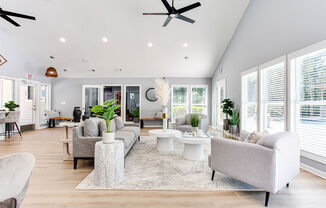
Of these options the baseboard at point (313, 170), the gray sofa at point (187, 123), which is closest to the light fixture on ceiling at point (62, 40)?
the gray sofa at point (187, 123)

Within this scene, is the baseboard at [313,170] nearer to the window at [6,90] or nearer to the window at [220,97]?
the window at [220,97]

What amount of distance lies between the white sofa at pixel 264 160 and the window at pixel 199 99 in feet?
19.6

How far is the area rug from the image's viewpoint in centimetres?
236

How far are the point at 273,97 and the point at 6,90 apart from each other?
8.44m

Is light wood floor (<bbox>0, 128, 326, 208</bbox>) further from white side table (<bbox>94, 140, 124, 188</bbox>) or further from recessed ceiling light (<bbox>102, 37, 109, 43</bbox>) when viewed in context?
recessed ceiling light (<bbox>102, 37, 109, 43</bbox>)

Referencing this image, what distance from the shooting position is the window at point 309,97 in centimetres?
274

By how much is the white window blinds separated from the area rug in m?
1.93

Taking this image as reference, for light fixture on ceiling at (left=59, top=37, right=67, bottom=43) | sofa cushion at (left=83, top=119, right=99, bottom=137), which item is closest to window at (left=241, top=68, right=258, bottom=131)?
sofa cushion at (left=83, top=119, right=99, bottom=137)

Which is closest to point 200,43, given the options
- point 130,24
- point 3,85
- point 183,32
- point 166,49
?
point 183,32

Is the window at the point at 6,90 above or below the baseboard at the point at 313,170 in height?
above

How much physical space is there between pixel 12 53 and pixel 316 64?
8.63 metres

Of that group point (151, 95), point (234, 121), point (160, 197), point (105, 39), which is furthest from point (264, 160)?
point (151, 95)

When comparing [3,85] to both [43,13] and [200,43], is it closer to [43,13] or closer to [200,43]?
[43,13]

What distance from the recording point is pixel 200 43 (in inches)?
241
